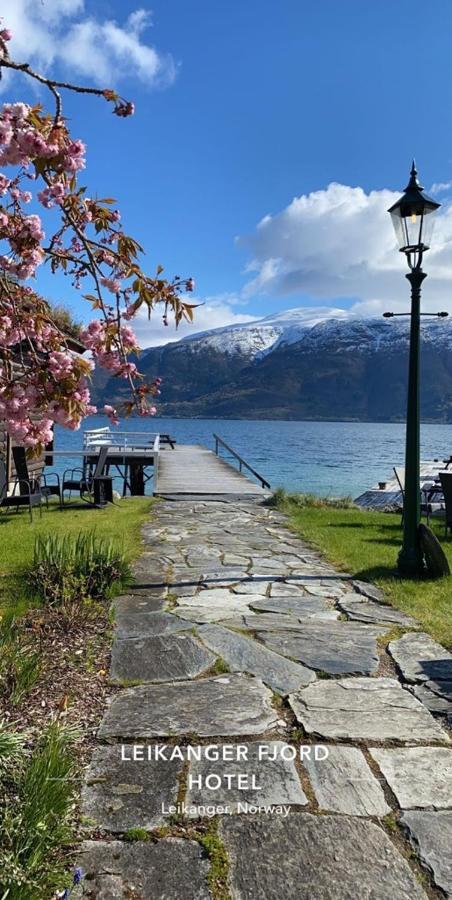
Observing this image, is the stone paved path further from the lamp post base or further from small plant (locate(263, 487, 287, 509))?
small plant (locate(263, 487, 287, 509))

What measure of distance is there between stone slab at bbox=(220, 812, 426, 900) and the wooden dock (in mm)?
10317

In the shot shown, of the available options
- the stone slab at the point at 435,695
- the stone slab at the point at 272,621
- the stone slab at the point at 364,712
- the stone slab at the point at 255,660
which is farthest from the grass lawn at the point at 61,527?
the stone slab at the point at 435,695

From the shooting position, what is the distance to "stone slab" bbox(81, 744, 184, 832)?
217 cm

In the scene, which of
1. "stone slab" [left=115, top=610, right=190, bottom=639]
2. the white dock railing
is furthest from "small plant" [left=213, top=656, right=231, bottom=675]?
the white dock railing

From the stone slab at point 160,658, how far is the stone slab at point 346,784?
107 cm

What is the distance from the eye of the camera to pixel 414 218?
5992mm

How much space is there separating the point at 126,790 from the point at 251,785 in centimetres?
48

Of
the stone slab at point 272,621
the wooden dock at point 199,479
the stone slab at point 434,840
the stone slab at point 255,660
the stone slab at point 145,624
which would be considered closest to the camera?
the stone slab at point 434,840

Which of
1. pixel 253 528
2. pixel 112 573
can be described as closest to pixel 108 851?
pixel 112 573

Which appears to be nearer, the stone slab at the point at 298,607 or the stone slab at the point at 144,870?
the stone slab at the point at 144,870

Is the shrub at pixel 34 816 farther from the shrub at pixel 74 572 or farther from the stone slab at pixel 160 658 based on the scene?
the shrub at pixel 74 572

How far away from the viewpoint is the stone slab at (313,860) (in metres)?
1.84

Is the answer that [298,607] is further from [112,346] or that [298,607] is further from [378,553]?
[112,346]

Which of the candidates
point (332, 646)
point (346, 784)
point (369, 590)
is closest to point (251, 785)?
point (346, 784)
